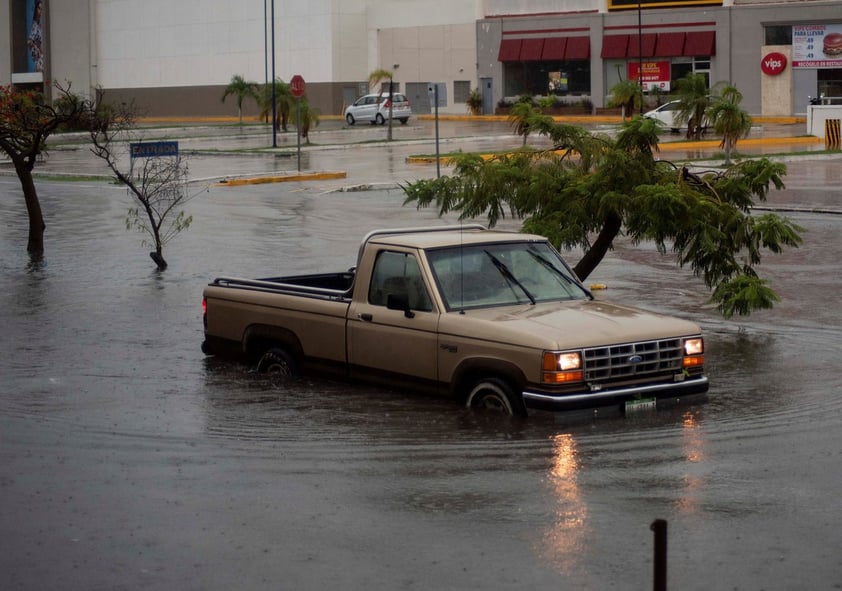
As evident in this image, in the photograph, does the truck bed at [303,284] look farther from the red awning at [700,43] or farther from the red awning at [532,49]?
the red awning at [532,49]

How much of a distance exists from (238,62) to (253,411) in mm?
84909

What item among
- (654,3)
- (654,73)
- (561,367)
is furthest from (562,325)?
(654,73)

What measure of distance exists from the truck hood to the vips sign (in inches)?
2518

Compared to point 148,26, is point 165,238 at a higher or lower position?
lower

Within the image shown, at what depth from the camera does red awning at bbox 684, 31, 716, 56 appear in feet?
242

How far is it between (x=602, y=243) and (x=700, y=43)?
61.3 m

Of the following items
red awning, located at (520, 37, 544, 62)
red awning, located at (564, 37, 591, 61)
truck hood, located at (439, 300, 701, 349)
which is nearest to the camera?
truck hood, located at (439, 300, 701, 349)

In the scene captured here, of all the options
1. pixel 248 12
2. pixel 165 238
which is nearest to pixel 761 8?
pixel 248 12

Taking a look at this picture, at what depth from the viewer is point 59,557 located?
7371 millimetres

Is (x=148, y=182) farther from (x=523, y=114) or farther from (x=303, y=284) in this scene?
(x=303, y=284)

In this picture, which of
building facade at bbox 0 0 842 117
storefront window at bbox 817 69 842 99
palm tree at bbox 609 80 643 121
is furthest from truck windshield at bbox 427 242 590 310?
storefront window at bbox 817 69 842 99

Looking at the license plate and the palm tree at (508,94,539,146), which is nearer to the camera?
the license plate

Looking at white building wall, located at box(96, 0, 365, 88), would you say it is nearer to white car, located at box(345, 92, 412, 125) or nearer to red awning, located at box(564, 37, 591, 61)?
white car, located at box(345, 92, 412, 125)

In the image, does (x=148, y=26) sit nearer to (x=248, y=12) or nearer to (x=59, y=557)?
(x=248, y=12)
